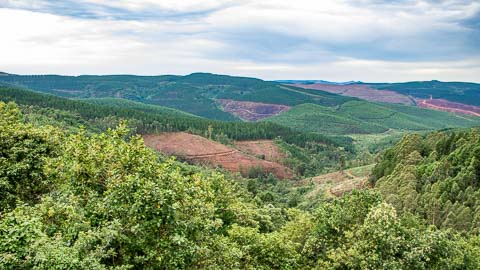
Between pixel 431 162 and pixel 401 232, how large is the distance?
2985 inches

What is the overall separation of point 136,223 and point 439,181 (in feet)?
252

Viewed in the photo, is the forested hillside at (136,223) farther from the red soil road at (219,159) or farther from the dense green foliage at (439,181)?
the red soil road at (219,159)

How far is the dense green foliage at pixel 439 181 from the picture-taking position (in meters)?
71.4

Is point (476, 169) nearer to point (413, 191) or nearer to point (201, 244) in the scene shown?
point (413, 191)

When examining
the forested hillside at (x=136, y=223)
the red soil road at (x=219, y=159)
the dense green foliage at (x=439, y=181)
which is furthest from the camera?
the red soil road at (x=219, y=159)

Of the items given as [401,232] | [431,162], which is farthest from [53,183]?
[431,162]

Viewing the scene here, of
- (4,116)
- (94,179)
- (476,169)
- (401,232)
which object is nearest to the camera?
(94,179)

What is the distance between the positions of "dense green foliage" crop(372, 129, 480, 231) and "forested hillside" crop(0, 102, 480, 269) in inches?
1411

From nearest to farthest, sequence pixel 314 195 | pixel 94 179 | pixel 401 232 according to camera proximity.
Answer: pixel 94 179
pixel 401 232
pixel 314 195

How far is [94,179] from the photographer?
22.3m

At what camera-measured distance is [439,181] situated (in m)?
82.0

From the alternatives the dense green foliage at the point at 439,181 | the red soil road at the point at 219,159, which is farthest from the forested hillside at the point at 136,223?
the red soil road at the point at 219,159

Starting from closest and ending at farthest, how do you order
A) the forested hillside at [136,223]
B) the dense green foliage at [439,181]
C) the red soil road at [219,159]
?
the forested hillside at [136,223] < the dense green foliage at [439,181] < the red soil road at [219,159]

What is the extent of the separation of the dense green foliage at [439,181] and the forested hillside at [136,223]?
3585 centimetres
